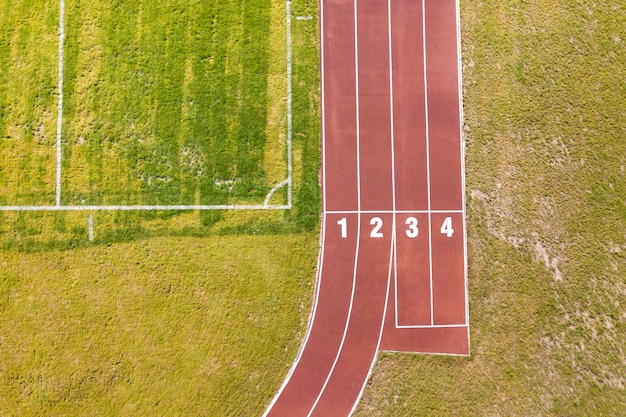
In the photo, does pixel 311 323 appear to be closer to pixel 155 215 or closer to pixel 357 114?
pixel 155 215

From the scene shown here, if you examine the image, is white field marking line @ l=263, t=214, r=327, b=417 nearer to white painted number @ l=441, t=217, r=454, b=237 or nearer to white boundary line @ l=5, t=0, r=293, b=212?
white boundary line @ l=5, t=0, r=293, b=212

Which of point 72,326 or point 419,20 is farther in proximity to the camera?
point 419,20

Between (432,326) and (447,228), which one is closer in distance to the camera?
(432,326)

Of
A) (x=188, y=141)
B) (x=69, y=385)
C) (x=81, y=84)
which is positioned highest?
(x=81, y=84)

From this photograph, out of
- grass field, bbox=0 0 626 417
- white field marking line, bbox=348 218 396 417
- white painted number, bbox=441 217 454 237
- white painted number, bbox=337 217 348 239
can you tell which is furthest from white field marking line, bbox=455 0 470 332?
white painted number, bbox=337 217 348 239

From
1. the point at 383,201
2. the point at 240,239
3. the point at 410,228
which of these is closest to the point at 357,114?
the point at 383,201

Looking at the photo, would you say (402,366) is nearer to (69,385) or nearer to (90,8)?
(69,385)

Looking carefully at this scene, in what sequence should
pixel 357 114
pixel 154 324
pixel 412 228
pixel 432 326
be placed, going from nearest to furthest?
pixel 154 324, pixel 432 326, pixel 412 228, pixel 357 114

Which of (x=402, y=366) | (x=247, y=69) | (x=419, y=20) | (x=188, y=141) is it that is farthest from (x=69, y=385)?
(x=419, y=20)
